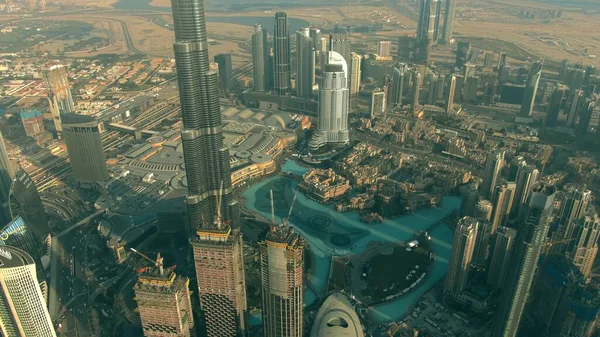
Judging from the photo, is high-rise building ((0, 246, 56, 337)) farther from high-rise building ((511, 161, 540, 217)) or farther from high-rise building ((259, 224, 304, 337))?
high-rise building ((511, 161, 540, 217))

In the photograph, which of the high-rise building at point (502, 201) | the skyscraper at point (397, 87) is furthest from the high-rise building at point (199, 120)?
the skyscraper at point (397, 87)

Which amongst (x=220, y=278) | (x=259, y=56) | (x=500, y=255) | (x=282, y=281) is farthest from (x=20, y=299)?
(x=259, y=56)

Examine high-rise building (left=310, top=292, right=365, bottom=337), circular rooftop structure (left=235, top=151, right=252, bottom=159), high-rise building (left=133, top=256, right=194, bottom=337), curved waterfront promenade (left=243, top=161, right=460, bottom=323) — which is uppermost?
high-rise building (left=133, top=256, right=194, bottom=337)

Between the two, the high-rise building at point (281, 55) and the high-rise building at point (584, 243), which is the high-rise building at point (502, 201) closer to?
the high-rise building at point (584, 243)

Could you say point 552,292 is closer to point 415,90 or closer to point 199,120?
point 199,120

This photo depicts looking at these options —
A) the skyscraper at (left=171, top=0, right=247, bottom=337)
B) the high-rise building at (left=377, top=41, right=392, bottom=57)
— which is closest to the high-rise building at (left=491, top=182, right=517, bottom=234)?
the skyscraper at (left=171, top=0, right=247, bottom=337)

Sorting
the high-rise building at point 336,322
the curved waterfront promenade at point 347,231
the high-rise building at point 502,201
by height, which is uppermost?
the high-rise building at point 502,201
